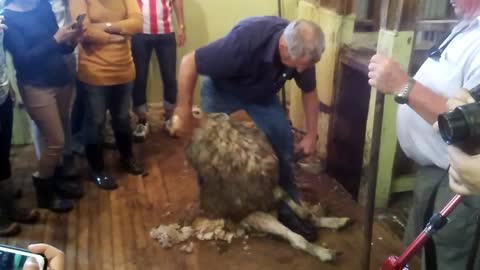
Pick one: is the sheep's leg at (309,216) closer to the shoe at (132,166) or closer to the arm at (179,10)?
the shoe at (132,166)

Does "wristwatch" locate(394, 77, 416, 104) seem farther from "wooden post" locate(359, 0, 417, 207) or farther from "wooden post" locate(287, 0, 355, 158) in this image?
"wooden post" locate(287, 0, 355, 158)

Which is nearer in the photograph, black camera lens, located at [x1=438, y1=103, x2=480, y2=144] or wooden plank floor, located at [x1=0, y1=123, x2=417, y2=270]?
black camera lens, located at [x1=438, y1=103, x2=480, y2=144]

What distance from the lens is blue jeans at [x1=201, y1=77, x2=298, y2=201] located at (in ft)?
8.36

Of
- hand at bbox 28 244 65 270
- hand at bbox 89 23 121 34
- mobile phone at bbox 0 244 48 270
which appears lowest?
hand at bbox 28 244 65 270

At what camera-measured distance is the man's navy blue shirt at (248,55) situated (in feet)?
7.49

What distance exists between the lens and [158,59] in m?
3.48

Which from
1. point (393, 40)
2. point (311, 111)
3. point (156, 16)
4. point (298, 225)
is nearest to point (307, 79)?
point (311, 111)

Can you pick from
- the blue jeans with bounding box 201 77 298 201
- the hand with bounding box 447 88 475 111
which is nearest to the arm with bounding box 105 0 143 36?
the blue jeans with bounding box 201 77 298 201

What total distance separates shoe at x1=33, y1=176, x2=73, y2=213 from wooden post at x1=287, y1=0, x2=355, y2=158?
1396 millimetres

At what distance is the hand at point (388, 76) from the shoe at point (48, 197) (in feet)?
5.77

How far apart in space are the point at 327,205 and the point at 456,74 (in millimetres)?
1380

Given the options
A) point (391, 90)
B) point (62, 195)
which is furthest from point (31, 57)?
point (391, 90)

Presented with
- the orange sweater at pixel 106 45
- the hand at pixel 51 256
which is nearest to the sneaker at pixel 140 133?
the orange sweater at pixel 106 45

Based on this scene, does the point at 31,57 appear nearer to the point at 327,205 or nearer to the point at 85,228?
the point at 85,228
